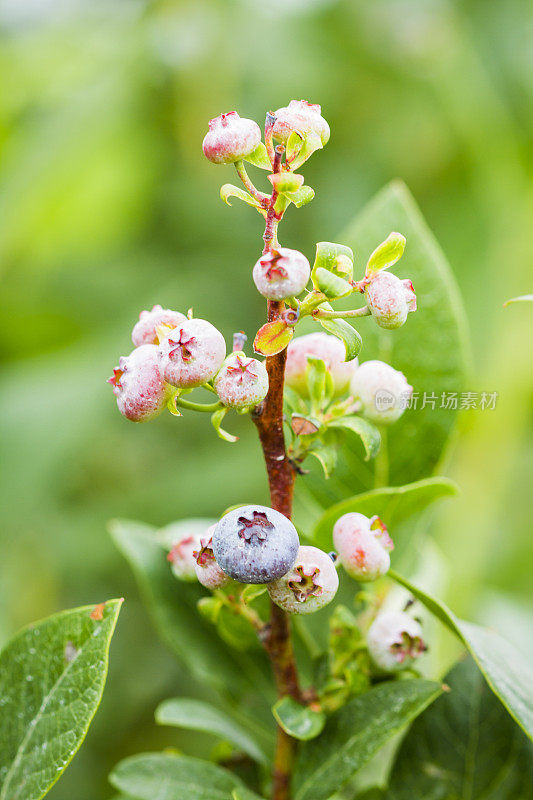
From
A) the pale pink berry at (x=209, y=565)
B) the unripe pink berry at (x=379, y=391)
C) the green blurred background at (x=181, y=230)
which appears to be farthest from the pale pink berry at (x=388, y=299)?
the green blurred background at (x=181, y=230)

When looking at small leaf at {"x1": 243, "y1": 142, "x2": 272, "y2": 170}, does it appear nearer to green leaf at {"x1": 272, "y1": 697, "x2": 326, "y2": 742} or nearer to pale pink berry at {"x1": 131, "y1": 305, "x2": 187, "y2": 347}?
pale pink berry at {"x1": 131, "y1": 305, "x2": 187, "y2": 347}

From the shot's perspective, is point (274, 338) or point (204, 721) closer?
point (274, 338)

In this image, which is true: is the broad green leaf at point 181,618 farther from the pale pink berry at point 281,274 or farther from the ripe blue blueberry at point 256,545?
the pale pink berry at point 281,274

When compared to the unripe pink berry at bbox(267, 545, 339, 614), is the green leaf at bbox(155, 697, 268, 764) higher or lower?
lower

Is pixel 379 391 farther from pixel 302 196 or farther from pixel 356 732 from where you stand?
pixel 356 732

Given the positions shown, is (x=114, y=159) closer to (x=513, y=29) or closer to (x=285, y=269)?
(x=513, y=29)

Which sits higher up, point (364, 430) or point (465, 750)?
point (364, 430)

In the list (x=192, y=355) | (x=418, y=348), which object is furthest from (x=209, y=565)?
(x=418, y=348)

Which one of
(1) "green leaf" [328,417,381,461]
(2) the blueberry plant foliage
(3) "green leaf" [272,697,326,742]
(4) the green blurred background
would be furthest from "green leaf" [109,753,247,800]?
(4) the green blurred background

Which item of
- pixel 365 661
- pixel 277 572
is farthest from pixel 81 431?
pixel 277 572
